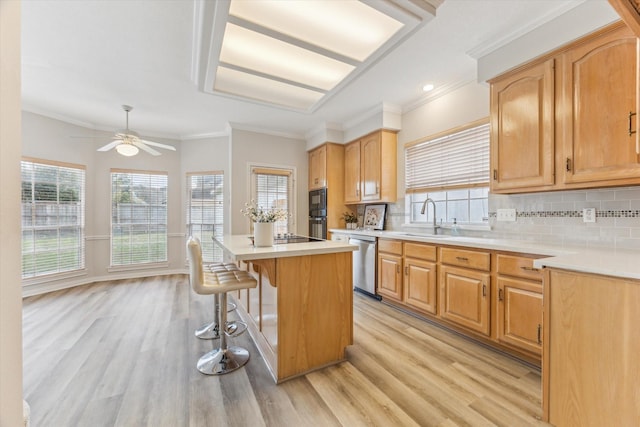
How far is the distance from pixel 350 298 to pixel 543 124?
208 cm

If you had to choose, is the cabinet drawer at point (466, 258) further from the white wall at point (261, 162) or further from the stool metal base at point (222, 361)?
the white wall at point (261, 162)

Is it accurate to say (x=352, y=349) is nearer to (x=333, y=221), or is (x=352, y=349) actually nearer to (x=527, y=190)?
(x=527, y=190)

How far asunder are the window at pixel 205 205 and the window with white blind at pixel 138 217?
472mm

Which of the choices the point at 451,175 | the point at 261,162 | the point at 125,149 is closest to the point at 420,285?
the point at 451,175

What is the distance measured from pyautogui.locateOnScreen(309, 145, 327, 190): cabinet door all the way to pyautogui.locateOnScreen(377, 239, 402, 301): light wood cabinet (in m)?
1.76

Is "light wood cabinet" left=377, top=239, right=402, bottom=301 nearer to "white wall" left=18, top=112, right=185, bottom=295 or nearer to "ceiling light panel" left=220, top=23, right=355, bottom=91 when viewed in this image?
"ceiling light panel" left=220, top=23, right=355, bottom=91

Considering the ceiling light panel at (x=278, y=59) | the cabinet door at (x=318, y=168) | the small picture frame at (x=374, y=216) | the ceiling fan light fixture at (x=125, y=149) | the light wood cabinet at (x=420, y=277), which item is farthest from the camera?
the cabinet door at (x=318, y=168)

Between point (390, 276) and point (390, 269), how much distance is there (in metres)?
0.08

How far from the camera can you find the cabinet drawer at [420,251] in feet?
9.28

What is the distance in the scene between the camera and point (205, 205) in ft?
17.3

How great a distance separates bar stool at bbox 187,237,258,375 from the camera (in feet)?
6.43

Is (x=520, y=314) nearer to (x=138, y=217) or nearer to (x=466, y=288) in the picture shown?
(x=466, y=288)

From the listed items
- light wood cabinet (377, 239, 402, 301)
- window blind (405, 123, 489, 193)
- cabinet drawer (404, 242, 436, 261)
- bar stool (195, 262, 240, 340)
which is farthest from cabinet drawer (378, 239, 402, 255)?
bar stool (195, 262, 240, 340)

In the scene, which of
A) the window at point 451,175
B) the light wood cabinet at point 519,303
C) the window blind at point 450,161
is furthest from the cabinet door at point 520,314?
the window blind at point 450,161
